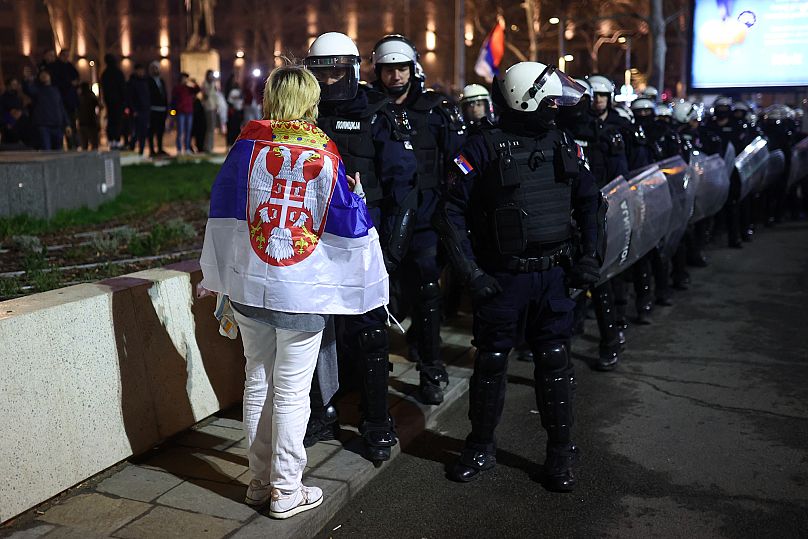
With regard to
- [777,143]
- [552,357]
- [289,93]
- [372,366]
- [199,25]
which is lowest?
[372,366]

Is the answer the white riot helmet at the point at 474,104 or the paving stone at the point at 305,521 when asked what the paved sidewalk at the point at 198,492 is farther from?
the white riot helmet at the point at 474,104

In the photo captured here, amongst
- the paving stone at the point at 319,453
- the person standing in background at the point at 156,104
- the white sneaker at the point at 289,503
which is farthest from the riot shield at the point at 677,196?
the person standing in background at the point at 156,104

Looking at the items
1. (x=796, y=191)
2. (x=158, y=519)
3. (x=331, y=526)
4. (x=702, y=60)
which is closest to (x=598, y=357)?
(x=331, y=526)

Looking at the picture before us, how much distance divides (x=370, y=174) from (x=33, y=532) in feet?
8.25

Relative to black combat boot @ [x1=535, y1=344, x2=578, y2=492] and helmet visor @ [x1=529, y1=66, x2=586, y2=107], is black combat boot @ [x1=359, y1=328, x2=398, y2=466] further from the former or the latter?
helmet visor @ [x1=529, y1=66, x2=586, y2=107]

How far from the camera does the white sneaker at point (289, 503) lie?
4.15 m

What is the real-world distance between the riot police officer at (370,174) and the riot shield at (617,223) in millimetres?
2089

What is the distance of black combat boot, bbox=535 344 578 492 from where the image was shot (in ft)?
15.8

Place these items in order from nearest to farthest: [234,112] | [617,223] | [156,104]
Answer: [617,223] < [156,104] < [234,112]

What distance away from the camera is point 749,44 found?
23672 millimetres

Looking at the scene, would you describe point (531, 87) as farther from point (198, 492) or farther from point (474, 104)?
point (474, 104)

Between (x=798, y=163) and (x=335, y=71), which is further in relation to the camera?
(x=798, y=163)

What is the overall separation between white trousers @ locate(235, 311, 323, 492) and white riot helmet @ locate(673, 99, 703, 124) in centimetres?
953

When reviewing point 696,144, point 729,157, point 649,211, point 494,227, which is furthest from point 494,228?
point 729,157
